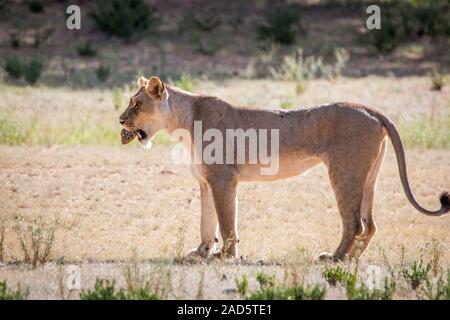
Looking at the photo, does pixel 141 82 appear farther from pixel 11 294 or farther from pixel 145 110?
pixel 11 294

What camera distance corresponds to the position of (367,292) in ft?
25.3

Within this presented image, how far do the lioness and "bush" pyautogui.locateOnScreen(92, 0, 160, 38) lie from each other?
49.0 ft

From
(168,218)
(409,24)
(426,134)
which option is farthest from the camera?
(409,24)

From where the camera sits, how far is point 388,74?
2225 cm

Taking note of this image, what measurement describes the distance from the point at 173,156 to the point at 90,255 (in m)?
4.76

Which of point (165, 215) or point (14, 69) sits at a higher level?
point (14, 69)

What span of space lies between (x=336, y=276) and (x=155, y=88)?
2.74 m

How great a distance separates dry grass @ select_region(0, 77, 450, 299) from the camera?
8.77m

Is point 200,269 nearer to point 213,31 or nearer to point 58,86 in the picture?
point 58,86

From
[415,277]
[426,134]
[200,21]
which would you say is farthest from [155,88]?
[200,21]

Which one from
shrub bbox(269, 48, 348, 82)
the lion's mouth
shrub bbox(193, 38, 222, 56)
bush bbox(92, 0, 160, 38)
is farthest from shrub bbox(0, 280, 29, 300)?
bush bbox(92, 0, 160, 38)

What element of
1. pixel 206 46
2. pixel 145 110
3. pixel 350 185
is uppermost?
pixel 206 46

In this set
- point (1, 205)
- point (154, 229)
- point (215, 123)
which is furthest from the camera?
point (1, 205)
